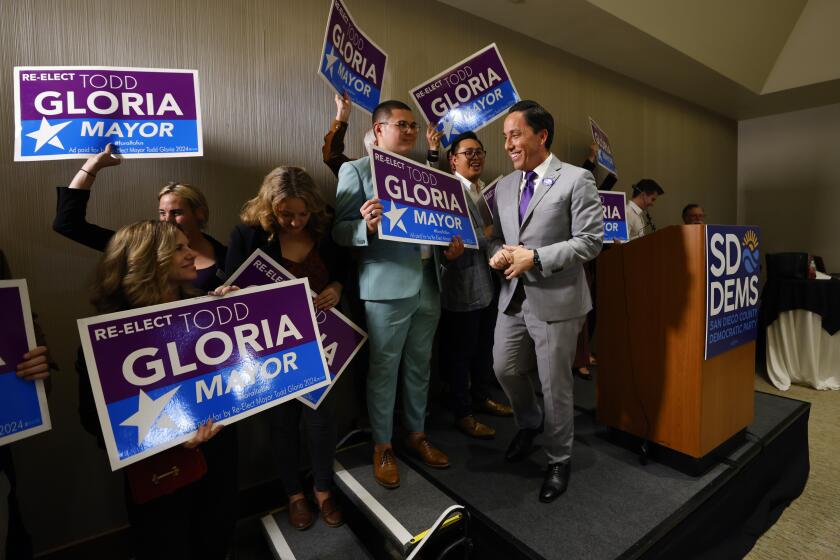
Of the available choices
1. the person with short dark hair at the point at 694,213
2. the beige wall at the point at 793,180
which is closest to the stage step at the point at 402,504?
the person with short dark hair at the point at 694,213


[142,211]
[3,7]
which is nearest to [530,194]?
[142,211]

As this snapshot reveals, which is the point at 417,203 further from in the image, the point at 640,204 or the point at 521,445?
the point at 640,204

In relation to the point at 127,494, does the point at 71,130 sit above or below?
above

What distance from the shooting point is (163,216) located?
54.4 inches

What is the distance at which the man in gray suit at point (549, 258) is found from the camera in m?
1.47

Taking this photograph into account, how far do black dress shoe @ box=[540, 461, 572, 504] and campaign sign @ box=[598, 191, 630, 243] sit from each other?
1.81 meters

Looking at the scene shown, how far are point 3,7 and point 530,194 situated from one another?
1936mm

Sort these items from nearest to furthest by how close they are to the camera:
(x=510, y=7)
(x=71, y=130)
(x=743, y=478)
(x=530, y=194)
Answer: (x=71, y=130)
(x=530, y=194)
(x=743, y=478)
(x=510, y=7)

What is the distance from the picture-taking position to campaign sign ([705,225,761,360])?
5.26 feet

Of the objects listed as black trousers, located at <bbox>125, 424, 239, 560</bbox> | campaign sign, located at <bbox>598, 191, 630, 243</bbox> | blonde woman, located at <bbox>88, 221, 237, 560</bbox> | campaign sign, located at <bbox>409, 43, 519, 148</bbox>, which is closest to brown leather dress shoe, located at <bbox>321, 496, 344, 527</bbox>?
black trousers, located at <bbox>125, 424, 239, 560</bbox>

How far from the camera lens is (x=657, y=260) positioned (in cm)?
173

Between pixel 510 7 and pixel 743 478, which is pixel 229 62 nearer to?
pixel 510 7

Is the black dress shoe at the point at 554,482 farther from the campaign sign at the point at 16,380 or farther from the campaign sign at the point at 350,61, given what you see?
the campaign sign at the point at 350,61

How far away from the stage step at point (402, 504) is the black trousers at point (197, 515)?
451mm
